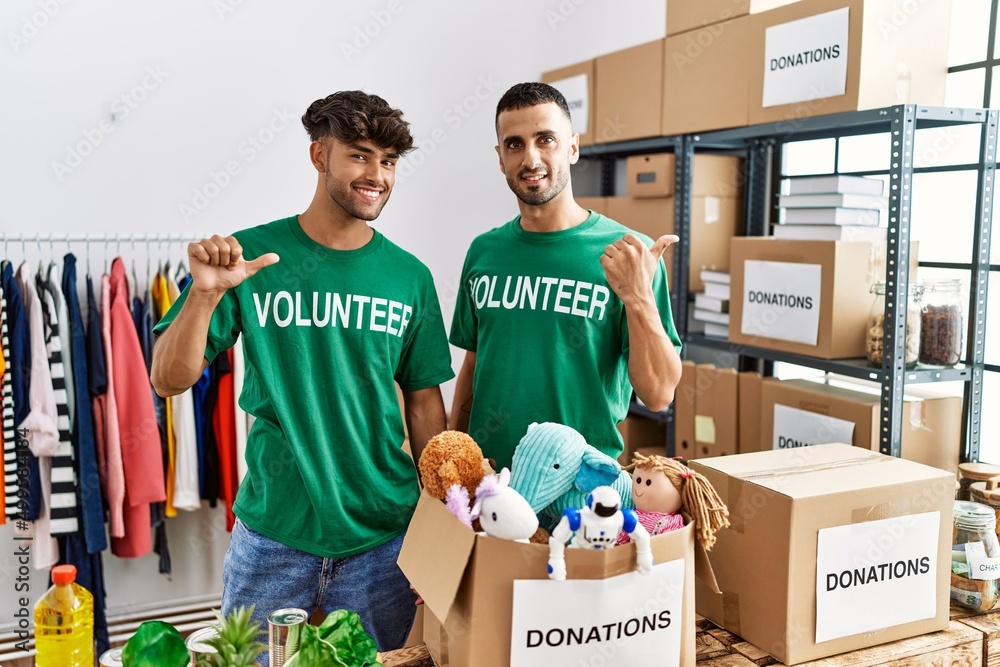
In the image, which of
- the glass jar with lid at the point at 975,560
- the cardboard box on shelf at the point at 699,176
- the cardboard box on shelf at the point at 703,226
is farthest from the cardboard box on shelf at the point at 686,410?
the glass jar with lid at the point at 975,560

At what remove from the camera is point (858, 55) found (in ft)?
7.12

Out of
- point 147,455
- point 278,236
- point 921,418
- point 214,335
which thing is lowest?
point 147,455

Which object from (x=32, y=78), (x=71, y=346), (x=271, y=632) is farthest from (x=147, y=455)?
(x=271, y=632)

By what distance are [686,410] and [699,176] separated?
2.72 ft

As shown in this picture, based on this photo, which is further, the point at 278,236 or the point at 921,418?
the point at 921,418

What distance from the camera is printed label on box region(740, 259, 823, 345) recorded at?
2332mm

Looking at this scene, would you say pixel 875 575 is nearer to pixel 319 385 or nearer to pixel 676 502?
pixel 676 502

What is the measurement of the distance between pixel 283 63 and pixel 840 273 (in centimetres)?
220

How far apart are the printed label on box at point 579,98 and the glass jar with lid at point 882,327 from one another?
1.50m

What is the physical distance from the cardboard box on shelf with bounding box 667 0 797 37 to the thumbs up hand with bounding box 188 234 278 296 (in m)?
1.85

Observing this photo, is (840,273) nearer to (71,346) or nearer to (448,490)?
(448,490)

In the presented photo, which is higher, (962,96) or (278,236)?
(962,96)

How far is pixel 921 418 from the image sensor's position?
7.16 ft

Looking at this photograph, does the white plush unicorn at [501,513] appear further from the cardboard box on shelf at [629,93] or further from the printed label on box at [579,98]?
the printed label on box at [579,98]
